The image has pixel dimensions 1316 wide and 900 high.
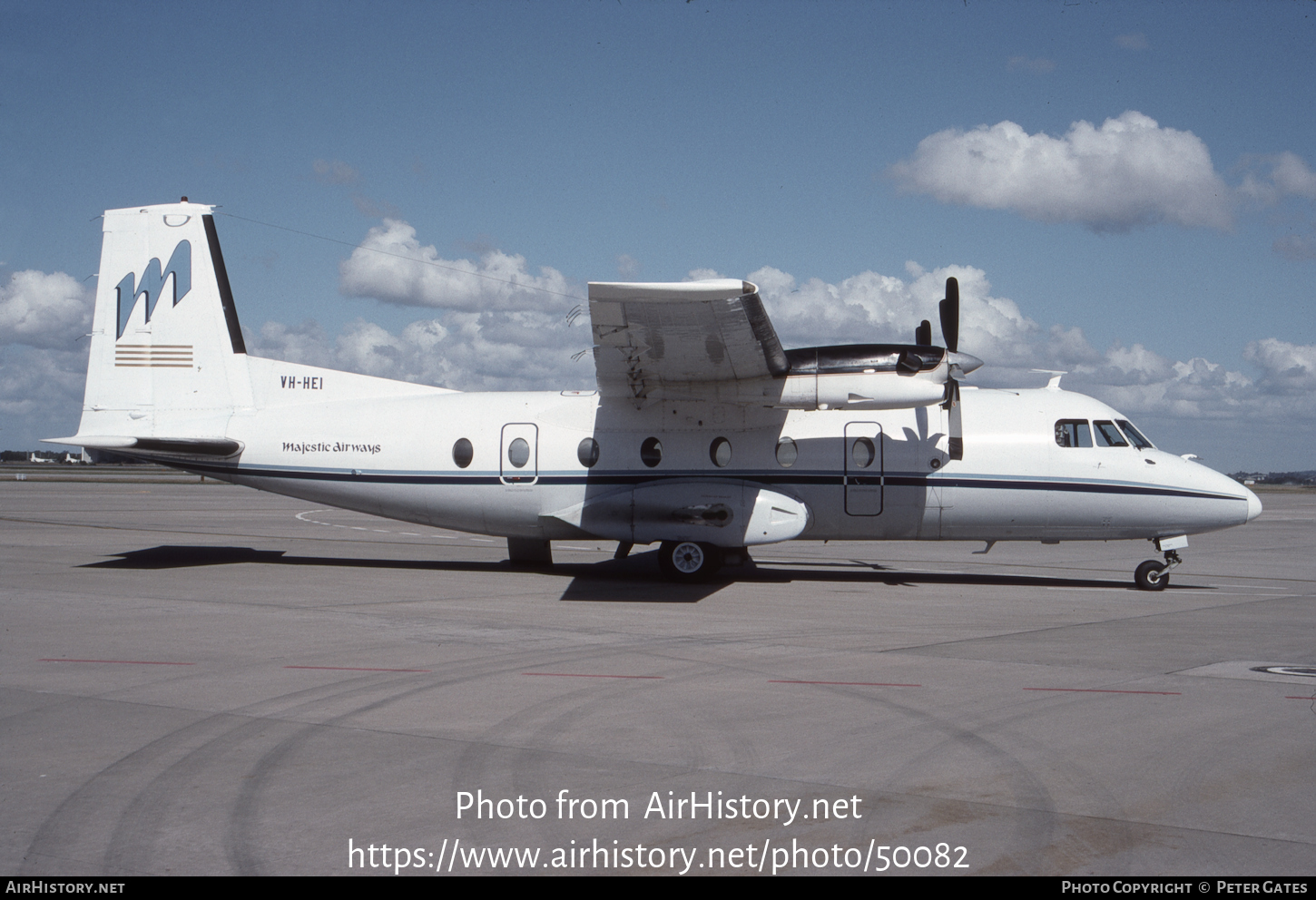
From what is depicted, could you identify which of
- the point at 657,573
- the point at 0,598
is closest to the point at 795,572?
the point at 657,573

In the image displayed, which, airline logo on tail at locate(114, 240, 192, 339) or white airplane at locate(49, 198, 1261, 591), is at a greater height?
airline logo on tail at locate(114, 240, 192, 339)

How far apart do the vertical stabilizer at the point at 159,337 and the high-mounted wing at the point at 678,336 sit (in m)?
7.19

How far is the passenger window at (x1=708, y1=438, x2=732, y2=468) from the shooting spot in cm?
1673

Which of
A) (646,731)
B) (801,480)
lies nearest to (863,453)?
(801,480)

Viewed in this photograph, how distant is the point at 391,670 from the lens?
29.6ft

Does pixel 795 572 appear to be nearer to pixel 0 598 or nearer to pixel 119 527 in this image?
pixel 0 598

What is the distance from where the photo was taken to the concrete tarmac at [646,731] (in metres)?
4.80

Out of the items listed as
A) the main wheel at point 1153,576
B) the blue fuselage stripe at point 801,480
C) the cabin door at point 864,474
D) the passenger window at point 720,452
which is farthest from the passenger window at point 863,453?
the main wheel at point 1153,576

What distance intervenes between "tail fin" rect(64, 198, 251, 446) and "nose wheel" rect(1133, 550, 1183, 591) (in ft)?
50.4

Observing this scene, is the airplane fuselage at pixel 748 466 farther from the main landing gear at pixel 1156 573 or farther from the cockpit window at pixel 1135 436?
the main landing gear at pixel 1156 573

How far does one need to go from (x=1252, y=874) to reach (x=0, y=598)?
46.3 feet

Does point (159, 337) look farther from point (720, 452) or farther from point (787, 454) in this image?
point (787, 454)

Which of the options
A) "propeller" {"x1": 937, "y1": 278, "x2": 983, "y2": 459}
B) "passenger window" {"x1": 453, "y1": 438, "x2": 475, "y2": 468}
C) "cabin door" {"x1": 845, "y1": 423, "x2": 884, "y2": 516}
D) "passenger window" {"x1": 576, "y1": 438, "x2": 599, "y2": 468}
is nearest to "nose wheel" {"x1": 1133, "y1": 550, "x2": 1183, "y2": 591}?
"propeller" {"x1": 937, "y1": 278, "x2": 983, "y2": 459}

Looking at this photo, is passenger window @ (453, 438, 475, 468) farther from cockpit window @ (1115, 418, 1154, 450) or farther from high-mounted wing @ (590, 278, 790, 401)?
Answer: cockpit window @ (1115, 418, 1154, 450)
